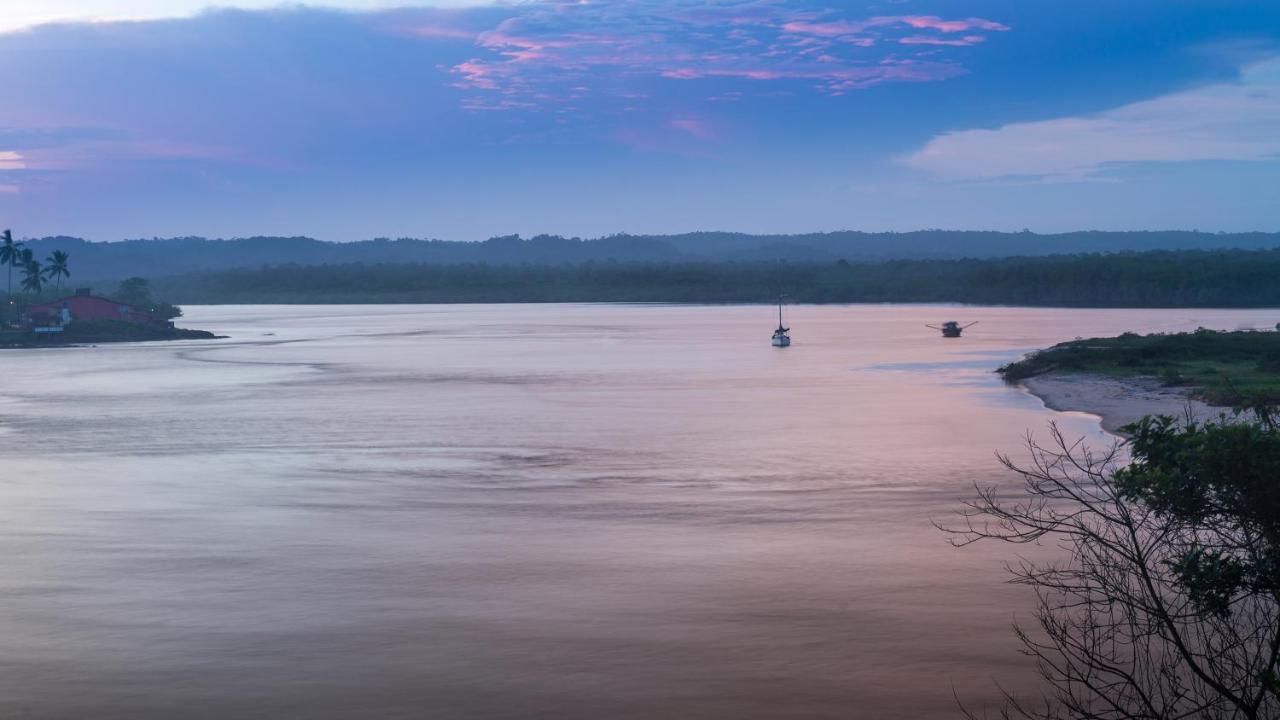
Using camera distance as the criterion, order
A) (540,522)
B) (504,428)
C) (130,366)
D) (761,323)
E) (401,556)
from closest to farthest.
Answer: (401,556), (540,522), (504,428), (130,366), (761,323)

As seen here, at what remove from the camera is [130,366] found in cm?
6197

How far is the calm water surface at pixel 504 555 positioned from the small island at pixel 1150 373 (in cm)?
190

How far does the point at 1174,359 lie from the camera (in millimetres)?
44719

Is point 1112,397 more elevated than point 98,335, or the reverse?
point 98,335

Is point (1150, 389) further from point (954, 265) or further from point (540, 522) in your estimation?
point (954, 265)

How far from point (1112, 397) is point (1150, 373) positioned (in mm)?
5525

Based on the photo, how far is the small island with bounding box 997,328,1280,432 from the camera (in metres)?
33.0

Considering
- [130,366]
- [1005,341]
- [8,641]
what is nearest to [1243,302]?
[1005,341]

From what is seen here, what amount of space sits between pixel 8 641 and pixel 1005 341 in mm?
65946

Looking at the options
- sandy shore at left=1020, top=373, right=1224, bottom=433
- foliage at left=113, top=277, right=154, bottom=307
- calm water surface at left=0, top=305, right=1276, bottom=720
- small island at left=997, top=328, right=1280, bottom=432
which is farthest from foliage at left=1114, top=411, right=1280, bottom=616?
foliage at left=113, top=277, right=154, bottom=307

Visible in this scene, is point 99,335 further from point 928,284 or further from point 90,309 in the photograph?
point 928,284

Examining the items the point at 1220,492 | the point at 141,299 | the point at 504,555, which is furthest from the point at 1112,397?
the point at 141,299

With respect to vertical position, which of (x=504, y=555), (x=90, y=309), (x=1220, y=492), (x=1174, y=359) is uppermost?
(x=90, y=309)

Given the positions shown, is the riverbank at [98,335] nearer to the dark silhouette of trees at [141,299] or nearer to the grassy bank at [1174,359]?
the dark silhouette of trees at [141,299]
